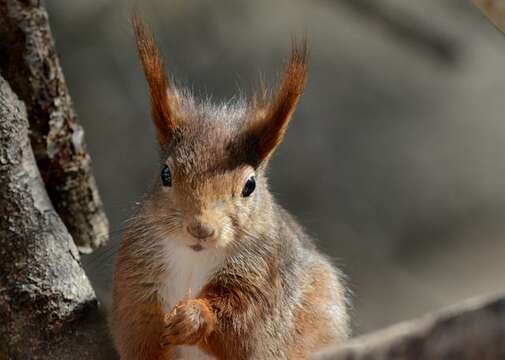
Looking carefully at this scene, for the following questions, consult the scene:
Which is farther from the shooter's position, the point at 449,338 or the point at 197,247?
the point at 197,247

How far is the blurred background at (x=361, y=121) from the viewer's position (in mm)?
3633

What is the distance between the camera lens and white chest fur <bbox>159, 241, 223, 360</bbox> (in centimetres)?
174

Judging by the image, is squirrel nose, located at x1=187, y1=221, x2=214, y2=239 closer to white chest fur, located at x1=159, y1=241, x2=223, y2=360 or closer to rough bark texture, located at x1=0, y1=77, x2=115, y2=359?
white chest fur, located at x1=159, y1=241, x2=223, y2=360

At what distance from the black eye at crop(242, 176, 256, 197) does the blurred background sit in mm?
1624

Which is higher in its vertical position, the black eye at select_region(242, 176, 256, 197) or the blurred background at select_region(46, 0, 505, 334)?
the black eye at select_region(242, 176, 256, 197)

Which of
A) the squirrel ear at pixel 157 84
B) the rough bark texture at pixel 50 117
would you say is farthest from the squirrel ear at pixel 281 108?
the rough bark texture at pixel 50 117

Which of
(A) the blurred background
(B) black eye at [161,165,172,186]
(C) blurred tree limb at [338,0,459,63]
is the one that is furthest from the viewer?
(A) the blurred background

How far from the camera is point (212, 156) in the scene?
171 cm

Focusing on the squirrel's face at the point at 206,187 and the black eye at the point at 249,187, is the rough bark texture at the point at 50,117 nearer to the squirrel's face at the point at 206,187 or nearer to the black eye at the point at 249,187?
the squirrel's face at the point at 206,187

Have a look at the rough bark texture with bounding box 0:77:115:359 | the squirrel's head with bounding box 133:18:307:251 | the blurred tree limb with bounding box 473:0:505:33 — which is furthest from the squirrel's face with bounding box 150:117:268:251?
the blurred tree limb with bounding box 473:0:505:33

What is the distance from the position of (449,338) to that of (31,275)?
972 millimetres

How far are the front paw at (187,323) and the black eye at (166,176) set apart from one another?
21 centimetres

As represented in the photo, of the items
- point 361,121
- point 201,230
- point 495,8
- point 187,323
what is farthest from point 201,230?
point 361,121

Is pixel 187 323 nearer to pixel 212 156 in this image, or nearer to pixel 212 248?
pixel 212 248
